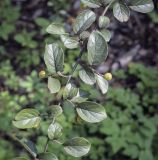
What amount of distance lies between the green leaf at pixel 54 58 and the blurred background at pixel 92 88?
1.46 metres

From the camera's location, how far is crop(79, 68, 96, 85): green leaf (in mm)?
1004

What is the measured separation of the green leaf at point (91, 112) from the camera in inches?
38.1

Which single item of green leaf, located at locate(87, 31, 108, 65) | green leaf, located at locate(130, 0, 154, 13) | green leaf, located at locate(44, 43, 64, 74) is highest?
green leaf, located at locate(130, 0, 154, 13)

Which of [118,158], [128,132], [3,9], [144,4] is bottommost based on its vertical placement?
[118,158]

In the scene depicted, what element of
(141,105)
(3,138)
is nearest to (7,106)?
(3,138)

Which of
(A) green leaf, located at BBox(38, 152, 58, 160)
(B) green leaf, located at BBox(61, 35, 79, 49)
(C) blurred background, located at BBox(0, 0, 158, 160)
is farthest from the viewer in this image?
(C) blurred background, located at BBox(0, 0, 158, 160)

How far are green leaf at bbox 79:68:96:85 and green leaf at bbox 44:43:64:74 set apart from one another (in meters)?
0.06

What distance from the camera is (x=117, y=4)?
3.59 feet

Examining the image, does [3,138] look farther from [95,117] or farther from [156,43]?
[95,117]

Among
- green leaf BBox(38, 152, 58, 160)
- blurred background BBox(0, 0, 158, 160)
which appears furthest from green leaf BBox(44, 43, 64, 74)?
blurred background BBox(0, 0, 158, 160)

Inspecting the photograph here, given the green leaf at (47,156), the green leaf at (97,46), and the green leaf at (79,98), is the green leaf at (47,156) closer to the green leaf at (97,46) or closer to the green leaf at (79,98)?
the green leaf at (79,98)

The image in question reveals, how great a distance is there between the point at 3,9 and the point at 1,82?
2.26ft

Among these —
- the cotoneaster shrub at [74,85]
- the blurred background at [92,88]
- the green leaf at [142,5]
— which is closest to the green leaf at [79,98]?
the cotoneaster shrub at [74,85]

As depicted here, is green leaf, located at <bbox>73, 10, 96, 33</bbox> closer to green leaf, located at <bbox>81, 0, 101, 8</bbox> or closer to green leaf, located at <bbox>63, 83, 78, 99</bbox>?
green leaf, located at <bbox>81, 0, 101, 8</bbox>
